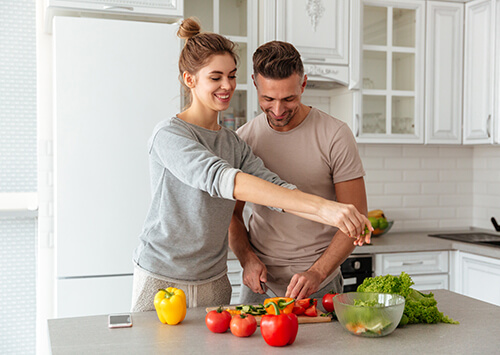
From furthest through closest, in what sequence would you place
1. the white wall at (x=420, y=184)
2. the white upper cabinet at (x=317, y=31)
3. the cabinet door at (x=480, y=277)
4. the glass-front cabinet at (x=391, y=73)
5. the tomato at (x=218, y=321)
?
1. the white wall at (x=420, y=184)
2. the glass-front cabinet at (x=391, y=73)
3. the white upper cabinet at (x=317, y=31)
4. the cabinet door at (x=480, y=277)
5. the tomato at (x=218, y=321)

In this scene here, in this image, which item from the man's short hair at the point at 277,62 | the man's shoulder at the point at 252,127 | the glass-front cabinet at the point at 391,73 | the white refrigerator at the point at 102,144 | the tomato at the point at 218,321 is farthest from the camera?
the glass-front cabinet at the point at 391,73

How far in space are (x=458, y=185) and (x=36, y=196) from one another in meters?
3.01

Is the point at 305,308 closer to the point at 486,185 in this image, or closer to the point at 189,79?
the point at 189,79

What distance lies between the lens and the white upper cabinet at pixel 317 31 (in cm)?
335

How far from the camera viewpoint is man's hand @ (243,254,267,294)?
2045 mm

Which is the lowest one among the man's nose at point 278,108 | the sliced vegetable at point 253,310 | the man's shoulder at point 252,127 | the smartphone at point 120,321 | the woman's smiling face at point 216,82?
the smartphone at point 120,321

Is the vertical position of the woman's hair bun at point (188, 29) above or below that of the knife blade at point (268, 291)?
above

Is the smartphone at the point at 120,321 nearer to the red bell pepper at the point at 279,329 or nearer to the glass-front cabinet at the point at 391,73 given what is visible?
the red bell pepper at the point at 279,329

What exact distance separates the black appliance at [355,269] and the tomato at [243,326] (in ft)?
5.72

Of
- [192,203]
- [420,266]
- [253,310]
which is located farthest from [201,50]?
[420,266]

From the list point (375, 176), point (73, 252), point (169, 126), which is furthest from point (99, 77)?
point (375, 176)

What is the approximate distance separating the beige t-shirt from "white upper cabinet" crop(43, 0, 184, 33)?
1196 mm

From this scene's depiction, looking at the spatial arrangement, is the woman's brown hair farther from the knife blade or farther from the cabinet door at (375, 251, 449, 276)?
the cabinet door at (375, 251, 449, 276)

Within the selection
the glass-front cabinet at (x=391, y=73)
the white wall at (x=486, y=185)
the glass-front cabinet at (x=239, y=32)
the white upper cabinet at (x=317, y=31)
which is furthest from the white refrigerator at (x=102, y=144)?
the white wall at (x=486, y=185)
